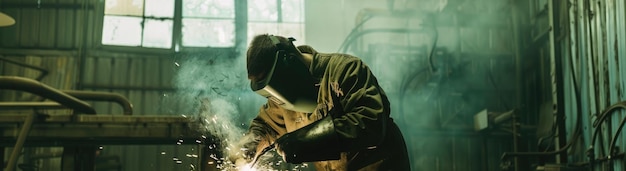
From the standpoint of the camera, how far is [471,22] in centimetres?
1127

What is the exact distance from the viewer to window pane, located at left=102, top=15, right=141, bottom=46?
36.3ft

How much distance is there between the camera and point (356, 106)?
359 cm

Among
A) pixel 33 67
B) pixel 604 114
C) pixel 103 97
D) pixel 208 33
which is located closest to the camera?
pixel 604 114

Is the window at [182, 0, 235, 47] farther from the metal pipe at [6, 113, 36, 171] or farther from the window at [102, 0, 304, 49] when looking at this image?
the metal pipe at [6, 113, 36, 171]

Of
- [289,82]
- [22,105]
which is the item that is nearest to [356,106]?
[289,82]

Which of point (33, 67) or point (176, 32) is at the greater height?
point (176, 32)

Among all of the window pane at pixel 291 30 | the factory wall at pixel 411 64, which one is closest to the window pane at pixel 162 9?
the factory wall at pixel 411 64

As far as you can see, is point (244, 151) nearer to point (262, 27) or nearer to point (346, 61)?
point (346, 61)

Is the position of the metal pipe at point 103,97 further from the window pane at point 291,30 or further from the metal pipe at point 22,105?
the window pane at point 291,30

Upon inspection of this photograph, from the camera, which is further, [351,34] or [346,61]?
[351,34]

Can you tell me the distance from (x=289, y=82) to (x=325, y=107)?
0.24 metres

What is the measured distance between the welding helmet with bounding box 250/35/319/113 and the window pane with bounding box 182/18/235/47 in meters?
7.10

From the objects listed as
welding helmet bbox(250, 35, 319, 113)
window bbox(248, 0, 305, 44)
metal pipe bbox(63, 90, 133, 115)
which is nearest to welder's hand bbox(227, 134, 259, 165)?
welding helmet bbox(250, 35, 319, 113)

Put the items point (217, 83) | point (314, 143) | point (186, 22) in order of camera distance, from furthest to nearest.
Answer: point (186, 22)
point (217, 83)
point (314, 143)
